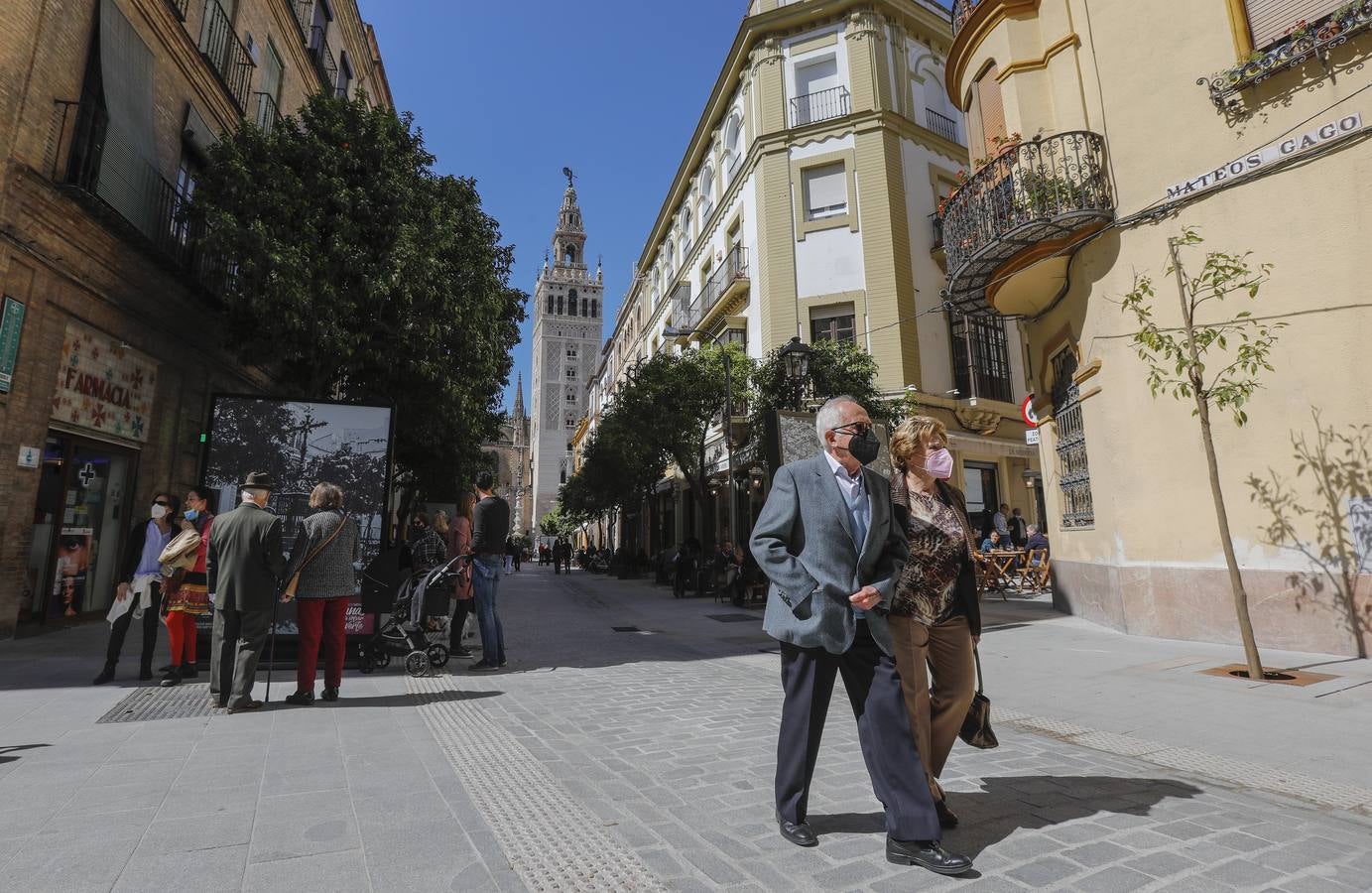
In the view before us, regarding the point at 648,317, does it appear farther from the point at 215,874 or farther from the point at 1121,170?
the point at 215,874

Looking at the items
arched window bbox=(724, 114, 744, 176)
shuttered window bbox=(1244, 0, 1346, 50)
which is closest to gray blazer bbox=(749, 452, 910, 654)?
shuttered window bbox=(1244, 0, 1346, 50)

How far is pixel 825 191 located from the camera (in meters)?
21.1

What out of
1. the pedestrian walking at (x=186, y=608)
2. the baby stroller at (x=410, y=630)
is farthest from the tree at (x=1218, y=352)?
the pedestrian walking at (x=186, y=608)

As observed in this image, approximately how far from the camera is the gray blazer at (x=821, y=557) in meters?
2.78

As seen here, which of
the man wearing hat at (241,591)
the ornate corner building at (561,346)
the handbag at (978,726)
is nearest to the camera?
the handbag at (978,726)

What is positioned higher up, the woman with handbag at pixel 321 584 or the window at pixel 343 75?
the window at pixel 343 75

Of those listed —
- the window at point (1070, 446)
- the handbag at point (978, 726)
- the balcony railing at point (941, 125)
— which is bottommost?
the handbag at point (978, 726)

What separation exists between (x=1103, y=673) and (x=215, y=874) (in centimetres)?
683

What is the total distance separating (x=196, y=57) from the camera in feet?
40.1

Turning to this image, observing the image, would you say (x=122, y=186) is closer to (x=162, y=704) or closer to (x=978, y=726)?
(x=162, y=704)

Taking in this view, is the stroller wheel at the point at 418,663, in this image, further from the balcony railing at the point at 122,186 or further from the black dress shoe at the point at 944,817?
the balcony railing at the point at 122,186

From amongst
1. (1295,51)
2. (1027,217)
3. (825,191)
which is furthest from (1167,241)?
(825,191)

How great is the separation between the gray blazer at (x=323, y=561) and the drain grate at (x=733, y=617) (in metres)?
7.77

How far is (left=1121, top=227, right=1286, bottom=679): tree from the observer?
20.7 ft
